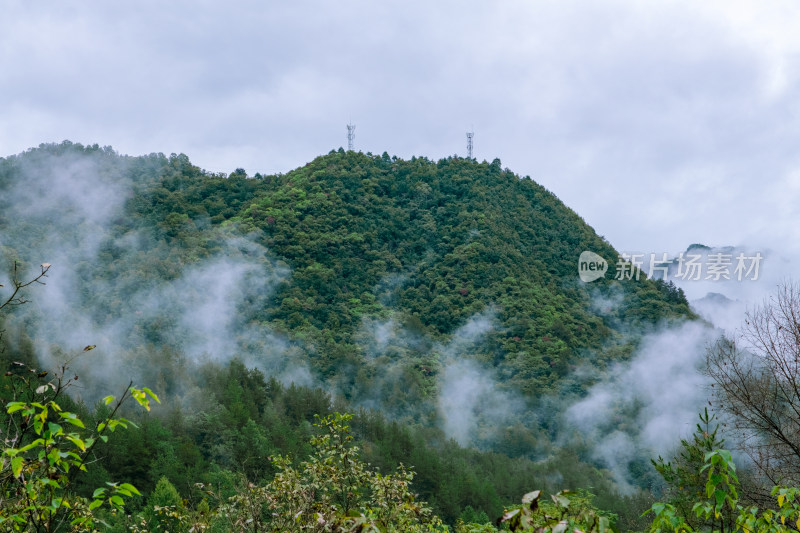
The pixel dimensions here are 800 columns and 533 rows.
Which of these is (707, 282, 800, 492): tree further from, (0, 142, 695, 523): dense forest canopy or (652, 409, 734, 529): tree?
(0, 142, 695, 523): dense forest canopy

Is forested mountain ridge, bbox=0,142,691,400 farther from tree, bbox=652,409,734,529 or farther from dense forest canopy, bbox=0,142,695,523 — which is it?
tree, bbox=652,409,734,529

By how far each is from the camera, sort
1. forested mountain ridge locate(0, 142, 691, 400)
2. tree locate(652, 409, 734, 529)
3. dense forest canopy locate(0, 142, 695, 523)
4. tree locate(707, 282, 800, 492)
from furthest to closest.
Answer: forested mountain ridge locate(0, 142, 691, 400) < dense forest canopy locate(0, 142, 695, 523) < tree locate(707, 282, 800, 492) < tree locate(652, 409, 734, 529)

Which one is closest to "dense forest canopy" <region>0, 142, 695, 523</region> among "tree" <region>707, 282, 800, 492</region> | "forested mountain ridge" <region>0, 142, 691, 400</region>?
"forested mountain ridge" <region>0, 142, 691, 400</region>

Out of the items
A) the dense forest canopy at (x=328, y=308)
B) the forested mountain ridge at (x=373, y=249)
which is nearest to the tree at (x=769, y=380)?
the dense forest canopy at (x=328, y=308)

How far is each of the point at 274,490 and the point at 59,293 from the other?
134ft

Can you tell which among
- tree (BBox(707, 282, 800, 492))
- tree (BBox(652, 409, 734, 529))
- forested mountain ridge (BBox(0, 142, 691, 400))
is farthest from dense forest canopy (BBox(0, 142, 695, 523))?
tree (BBox(652, 409, 734, 529))

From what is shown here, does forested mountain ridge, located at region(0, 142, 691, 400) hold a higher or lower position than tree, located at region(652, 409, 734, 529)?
higher

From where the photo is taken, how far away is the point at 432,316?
171ft

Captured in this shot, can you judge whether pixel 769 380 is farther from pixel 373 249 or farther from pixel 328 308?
pixel 373 249

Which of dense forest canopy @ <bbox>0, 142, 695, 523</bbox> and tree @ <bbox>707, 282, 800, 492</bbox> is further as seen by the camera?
dense forest canopy @ <bbox>0, 142, 695, 523</bbox>

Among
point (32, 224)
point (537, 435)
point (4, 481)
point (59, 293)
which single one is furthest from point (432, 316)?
point (4, 481)

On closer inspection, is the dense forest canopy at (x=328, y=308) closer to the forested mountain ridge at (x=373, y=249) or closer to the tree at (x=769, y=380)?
the forested mountain ridge at (x=373, y=249)

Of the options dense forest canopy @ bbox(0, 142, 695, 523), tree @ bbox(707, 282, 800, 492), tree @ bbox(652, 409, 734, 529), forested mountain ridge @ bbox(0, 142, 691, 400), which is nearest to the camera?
tree @ bbox(652, 409, 734, 529)

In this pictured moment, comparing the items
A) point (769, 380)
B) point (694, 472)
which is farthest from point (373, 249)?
point (694, 472)
